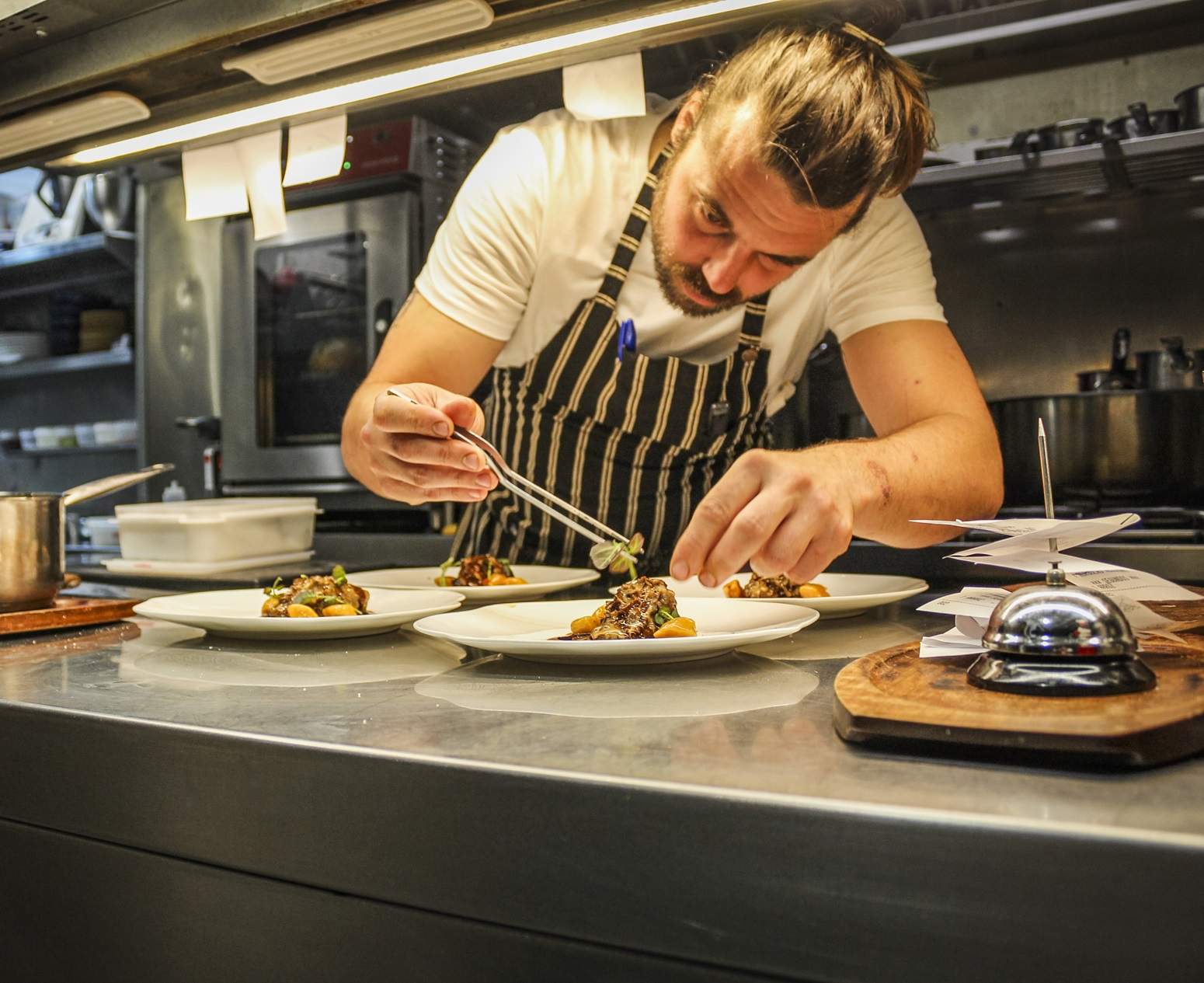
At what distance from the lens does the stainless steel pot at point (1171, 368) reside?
2.73 meters

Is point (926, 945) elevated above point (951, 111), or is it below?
below

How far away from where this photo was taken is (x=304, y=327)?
401 cm

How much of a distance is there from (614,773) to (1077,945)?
A: 260mm

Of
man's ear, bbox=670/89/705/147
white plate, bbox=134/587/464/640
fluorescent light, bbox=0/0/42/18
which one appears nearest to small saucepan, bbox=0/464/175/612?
white plate, bbox=134/587/464/640

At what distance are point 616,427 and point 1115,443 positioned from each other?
1.33 meters

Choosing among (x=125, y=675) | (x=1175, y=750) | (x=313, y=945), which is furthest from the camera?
(x=125, y=675)

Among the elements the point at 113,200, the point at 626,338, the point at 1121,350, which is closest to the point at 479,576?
the point at 626,338

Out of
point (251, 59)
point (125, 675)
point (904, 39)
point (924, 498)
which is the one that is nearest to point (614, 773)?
point (125, 675)

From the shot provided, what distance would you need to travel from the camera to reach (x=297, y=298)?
4035 mm

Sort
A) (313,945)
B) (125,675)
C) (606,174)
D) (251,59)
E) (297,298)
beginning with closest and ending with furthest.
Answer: (313,945) → (125,675) → (251,59) → (606,174) → (297,298)

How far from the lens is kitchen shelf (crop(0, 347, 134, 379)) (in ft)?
15.1

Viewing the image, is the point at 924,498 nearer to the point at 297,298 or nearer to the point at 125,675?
the point at 125,675

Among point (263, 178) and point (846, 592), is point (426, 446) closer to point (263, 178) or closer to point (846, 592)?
point (846, 592)

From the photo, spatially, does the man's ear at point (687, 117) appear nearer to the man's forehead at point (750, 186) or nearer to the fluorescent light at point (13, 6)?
the man's forehead at point (750, 186)
